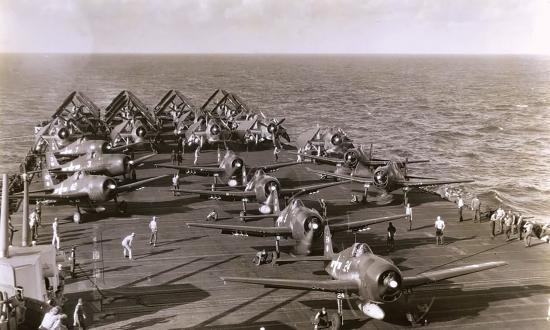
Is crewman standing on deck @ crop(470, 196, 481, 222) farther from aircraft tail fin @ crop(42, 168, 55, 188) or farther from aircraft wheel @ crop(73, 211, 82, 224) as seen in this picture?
aircraft tail fin @ crop(42, 168, 55, 188)

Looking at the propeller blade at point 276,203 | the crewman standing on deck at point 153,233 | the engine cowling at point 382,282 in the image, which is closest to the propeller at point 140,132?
the propeller blade at point 276,203

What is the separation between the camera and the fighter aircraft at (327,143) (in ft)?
205

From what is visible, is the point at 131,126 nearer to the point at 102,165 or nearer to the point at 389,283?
the point at 102,165

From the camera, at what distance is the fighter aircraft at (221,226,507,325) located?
23.1 metres

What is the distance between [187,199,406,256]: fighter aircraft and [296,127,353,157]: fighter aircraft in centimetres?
2954

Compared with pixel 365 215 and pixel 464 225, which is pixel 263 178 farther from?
pixel 464 225

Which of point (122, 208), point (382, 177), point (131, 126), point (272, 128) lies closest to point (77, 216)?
point (122, 208)

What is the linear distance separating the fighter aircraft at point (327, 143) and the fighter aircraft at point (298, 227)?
29.5 metres

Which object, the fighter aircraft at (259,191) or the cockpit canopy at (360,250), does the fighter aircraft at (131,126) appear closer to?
the fighter aircraft at (259,191)

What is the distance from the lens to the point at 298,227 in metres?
31.4

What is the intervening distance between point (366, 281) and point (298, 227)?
8420mm

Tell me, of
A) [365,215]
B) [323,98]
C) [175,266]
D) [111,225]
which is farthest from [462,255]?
[323,98]

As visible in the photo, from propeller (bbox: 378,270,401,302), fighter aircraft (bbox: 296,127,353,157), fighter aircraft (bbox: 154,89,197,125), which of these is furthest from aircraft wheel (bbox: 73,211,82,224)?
fighter aircraft (bbox: 154,89,197,125)

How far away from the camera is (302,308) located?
87.7 feet
